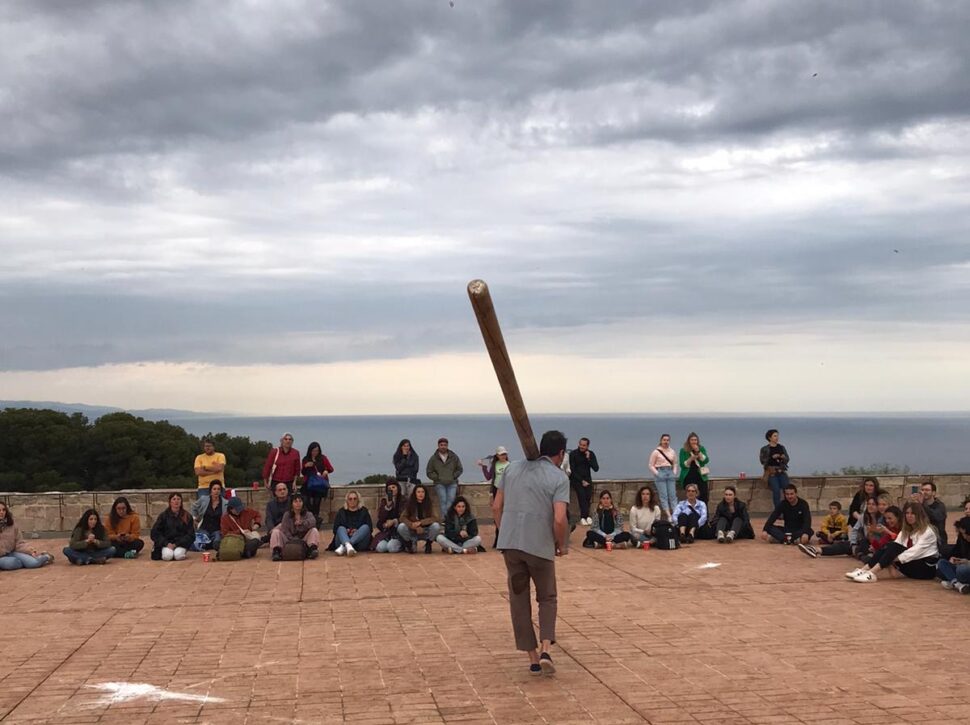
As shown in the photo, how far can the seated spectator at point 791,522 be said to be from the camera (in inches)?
608

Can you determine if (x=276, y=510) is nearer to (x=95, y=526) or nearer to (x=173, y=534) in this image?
(x=173, y=534)

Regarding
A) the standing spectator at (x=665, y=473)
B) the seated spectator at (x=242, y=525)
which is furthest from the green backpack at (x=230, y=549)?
the standing spectator at (x=665, y=473)

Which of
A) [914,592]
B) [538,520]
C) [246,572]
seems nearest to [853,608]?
[914,592]

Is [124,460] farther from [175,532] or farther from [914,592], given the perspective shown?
[914,592]

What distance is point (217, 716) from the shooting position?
21.4 feet

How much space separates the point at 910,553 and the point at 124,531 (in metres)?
10.1

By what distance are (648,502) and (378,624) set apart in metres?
7.03

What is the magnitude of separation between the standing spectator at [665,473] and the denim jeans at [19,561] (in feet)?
29.9

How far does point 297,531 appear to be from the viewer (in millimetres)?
14602

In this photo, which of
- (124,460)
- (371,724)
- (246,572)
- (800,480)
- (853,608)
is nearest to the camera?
(371,724)

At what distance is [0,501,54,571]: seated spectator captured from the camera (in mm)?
13602

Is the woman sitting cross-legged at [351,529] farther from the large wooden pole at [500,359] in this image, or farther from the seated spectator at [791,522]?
the large wooden pole at [500,359]

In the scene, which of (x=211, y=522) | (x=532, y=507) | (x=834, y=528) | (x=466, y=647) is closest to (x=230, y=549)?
(x=211, y=522)

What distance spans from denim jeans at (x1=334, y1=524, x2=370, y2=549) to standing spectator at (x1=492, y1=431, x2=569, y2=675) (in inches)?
297
